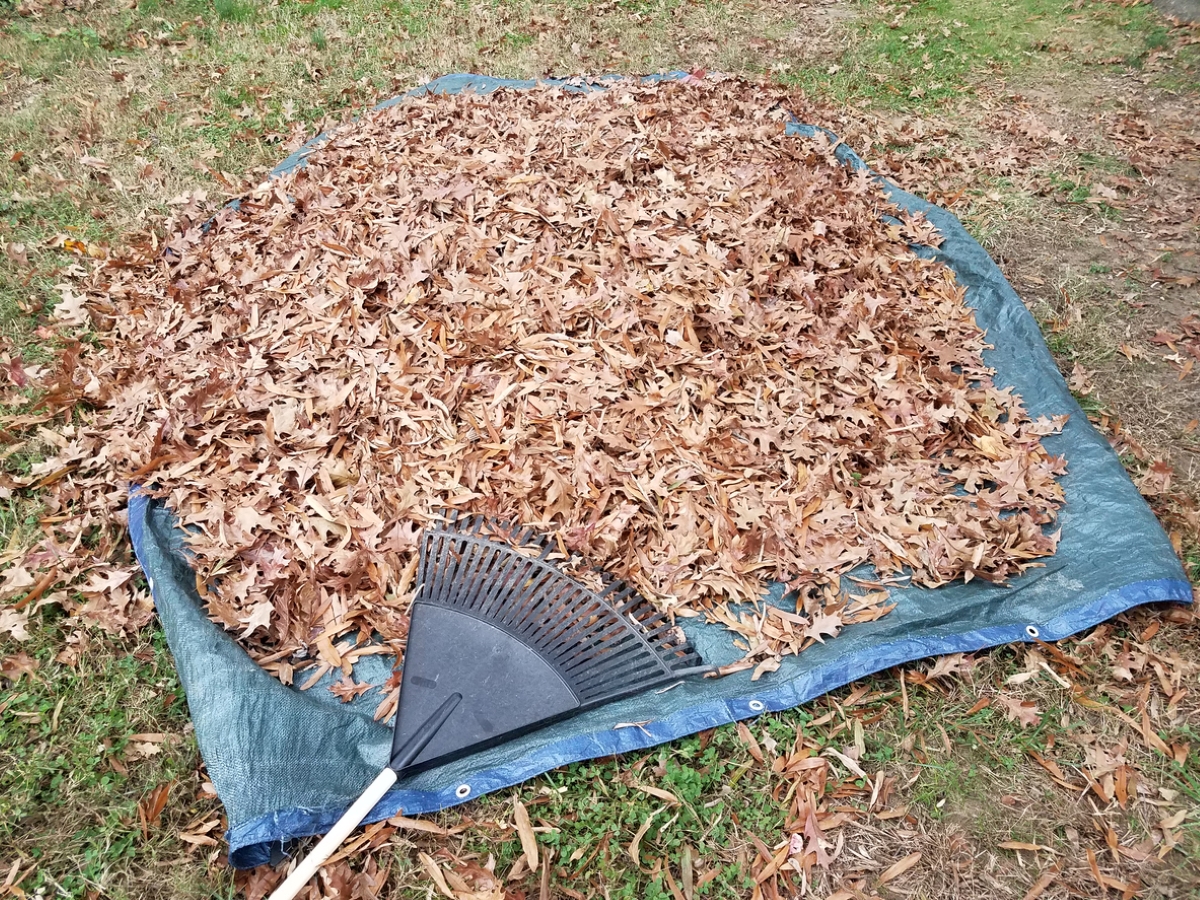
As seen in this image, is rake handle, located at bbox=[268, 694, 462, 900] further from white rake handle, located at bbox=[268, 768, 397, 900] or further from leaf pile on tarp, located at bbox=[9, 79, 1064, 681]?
leaf pile on tarp, located at bbox=[9, 79, 1064, 681]

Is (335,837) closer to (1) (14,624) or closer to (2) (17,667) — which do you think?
(2) (17,667)

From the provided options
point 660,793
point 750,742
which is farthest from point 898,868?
point 660,793

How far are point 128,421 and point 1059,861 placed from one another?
11.1 ft

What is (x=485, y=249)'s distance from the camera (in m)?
3.19

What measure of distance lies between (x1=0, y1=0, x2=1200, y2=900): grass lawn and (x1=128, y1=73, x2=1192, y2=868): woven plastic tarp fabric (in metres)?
0.09

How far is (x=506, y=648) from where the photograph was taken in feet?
7.07

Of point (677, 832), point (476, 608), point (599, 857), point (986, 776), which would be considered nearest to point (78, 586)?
point (476, 608)

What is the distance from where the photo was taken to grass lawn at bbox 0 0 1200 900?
1864mm

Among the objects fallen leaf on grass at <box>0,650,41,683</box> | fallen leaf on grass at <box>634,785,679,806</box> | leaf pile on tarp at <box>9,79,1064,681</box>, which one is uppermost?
leaf pile on tarp at <box>9,79,1064,681</box>

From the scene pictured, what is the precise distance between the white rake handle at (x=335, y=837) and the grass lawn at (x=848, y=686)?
0.43 feet

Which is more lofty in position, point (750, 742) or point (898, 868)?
point (750, 742)

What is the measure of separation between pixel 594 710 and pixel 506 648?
1.07ft

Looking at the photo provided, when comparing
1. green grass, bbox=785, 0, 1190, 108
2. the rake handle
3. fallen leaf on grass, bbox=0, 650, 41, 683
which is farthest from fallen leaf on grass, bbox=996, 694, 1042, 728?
green grass, bbox=785, 0, 1190, 108

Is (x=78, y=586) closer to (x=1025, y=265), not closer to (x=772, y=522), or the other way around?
(x=772, y=522)
